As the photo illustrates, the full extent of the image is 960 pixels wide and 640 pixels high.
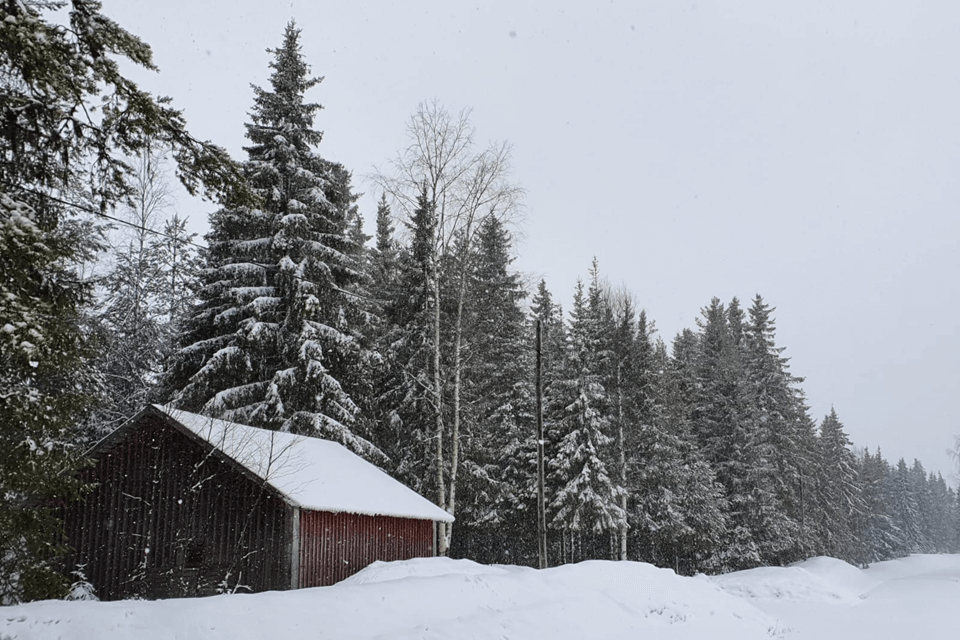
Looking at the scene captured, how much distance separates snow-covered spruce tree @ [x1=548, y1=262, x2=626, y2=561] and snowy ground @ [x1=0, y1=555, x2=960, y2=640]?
340 inches

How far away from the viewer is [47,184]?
307 inches

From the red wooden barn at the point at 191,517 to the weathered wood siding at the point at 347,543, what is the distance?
Result: 0.05 metres

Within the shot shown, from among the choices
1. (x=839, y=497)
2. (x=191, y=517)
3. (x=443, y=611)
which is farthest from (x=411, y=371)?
(x=839, y=497)

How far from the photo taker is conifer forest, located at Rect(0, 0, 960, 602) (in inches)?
292

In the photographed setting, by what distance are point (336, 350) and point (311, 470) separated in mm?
6316

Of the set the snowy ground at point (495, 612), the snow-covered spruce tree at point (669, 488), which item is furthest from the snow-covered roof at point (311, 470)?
the snow-covered spruce tree at point (669, 488)

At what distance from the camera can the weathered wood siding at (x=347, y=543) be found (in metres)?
16.4

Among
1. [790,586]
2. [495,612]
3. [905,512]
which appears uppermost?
[495,612]

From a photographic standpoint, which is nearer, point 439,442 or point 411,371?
point 439,442

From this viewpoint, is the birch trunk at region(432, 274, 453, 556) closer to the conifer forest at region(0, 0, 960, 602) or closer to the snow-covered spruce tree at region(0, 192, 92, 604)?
the conifer forest at region(0, 0, 960, 602)

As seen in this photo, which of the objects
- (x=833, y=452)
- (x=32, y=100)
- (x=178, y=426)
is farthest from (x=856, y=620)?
(x=833, y=452)

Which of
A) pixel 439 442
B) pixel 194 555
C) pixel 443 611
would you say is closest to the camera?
pixel 443 611

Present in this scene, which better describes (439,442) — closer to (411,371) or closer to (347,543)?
(411,371)

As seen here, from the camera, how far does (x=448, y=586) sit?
474 inches
